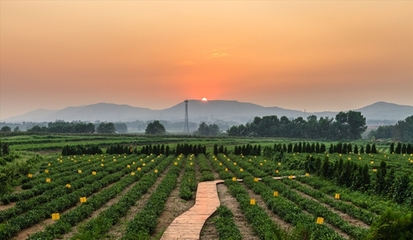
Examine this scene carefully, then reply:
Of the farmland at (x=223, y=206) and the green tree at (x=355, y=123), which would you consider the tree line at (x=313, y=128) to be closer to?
the green tree at (x=355, y=123)

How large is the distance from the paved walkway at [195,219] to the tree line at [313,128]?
99562 mm

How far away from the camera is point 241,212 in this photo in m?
14.6

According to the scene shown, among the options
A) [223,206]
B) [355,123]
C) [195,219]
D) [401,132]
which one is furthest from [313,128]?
[195,219]

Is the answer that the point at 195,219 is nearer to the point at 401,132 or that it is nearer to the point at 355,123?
the point at 355,123

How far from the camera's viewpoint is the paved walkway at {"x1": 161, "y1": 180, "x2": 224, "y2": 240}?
10.9 metres

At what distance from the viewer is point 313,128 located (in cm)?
11050

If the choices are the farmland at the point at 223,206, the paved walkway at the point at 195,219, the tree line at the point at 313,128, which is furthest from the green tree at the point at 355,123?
the paved walkway at the point at 195,219

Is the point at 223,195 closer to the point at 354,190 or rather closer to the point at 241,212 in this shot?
the point at 241,212

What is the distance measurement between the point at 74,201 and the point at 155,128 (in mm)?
116391

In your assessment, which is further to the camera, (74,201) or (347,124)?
(347,124)

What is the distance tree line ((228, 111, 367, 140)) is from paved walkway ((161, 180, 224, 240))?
99562 mm

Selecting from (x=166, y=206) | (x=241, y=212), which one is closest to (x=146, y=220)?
(x=166, y=206)

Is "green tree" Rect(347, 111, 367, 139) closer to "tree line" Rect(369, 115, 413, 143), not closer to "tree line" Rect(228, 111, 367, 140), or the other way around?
"tree line" Rect(228, 111, 367, 140)

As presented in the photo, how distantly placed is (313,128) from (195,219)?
105152 mm
